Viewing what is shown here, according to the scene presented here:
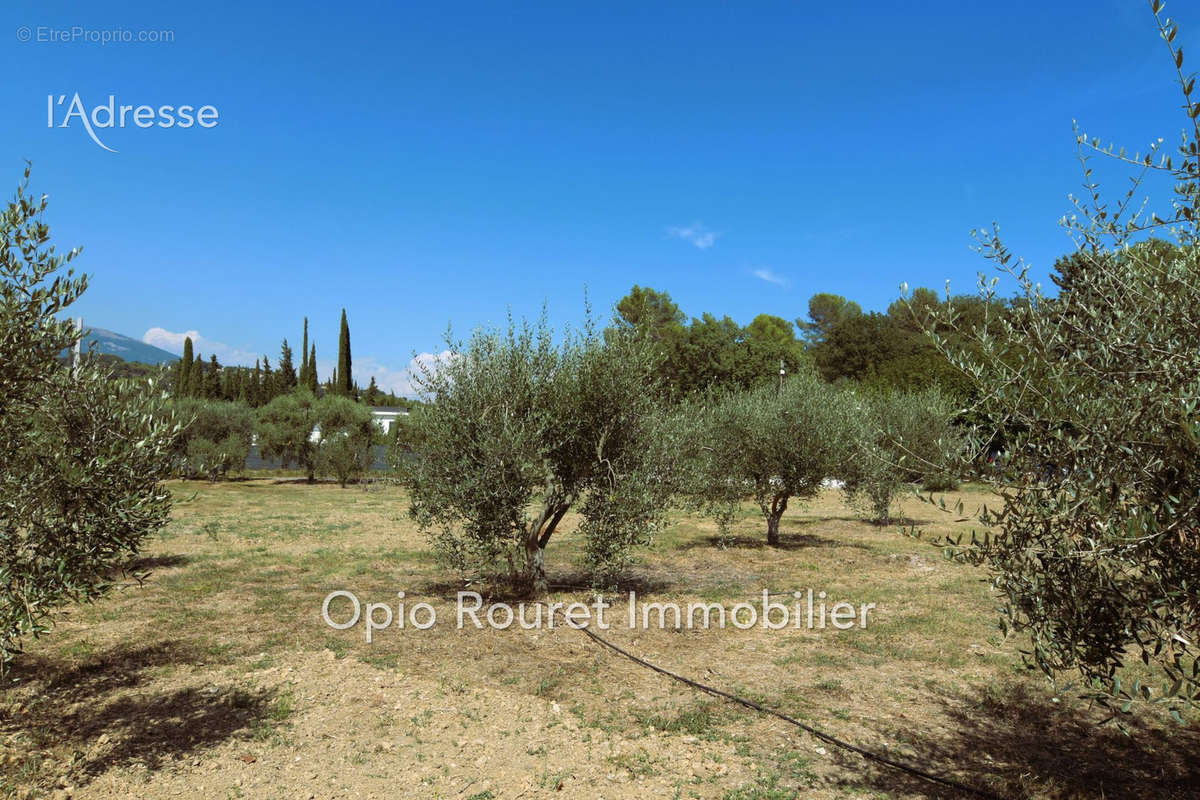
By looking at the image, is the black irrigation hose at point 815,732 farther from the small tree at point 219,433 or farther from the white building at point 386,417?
the small tree at point 219,433

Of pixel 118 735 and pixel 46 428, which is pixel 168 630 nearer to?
pixel 118 735

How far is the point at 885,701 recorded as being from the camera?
8.95 m

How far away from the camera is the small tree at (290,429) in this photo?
137 ft

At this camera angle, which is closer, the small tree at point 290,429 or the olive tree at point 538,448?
the olive tree at point 538,448

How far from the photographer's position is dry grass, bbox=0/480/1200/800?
6820 mm

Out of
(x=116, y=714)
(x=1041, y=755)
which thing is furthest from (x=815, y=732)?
(x=116, y=714)

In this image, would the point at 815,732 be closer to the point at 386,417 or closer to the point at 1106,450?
the point at 1106,450

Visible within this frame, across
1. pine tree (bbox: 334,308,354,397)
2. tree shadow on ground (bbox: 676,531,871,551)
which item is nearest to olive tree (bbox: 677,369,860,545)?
tree shadow on ground (bbox: 676,531,871,551)

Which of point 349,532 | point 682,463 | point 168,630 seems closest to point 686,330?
point 349,532

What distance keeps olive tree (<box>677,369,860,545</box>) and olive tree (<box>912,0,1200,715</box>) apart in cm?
1372

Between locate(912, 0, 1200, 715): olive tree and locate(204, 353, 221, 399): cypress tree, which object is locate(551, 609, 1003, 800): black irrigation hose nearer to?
locate(912, 0, 1200, 715): olive tree

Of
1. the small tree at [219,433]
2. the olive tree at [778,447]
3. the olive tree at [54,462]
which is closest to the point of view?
the olive tree at [54,462]

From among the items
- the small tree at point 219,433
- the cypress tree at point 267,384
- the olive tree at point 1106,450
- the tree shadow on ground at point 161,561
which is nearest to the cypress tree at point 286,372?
the cypress tree at point 267,384

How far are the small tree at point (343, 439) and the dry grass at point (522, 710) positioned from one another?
26209 millimetres
